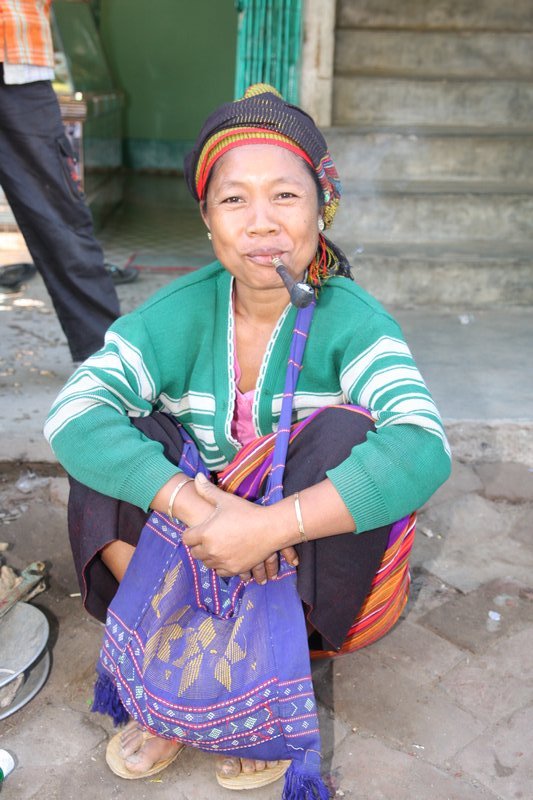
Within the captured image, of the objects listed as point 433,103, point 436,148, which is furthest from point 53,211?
point 433,103

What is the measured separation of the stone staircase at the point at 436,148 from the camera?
4.14m

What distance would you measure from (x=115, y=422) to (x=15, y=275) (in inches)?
123

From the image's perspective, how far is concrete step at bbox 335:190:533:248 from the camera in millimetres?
4242

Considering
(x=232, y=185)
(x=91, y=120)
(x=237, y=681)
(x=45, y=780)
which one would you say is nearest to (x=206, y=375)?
(x=232, y=185)

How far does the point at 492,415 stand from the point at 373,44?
268cm

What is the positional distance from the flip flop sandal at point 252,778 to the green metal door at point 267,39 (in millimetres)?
3301

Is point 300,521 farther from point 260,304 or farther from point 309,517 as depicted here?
point 260,304

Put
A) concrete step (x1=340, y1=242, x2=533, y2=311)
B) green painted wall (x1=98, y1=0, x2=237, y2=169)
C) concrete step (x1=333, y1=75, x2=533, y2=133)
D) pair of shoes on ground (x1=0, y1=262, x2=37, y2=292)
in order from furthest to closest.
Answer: green painted wall (x1=98, y1=0, x2=237, y2=169)
concrete step (x1=333, y1=75, x2=533, y2=133)
pair of shoes on ground (x1=0, y1=262, x2=37, y2=292)
concrete step (x1=340, y1=242, x2=533, y2=311)

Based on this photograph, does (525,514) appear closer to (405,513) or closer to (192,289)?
(405,513)

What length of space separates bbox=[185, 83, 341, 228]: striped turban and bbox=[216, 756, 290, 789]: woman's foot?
1.19 meters

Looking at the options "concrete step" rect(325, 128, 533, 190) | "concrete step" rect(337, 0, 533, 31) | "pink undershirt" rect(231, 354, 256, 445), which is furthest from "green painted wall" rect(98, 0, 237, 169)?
"pink undershirt" rect(231, 354, 256, 445)

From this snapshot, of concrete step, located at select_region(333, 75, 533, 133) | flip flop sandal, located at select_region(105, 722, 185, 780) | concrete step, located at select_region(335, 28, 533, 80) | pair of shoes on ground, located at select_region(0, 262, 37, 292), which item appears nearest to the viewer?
flip flop sandal, located at select_region(105, 722, 185, 780)

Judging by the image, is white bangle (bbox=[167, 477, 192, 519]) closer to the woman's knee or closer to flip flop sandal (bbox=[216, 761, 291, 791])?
the woman's knee

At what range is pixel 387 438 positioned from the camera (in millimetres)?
1612
